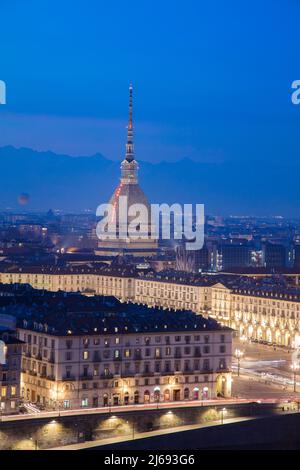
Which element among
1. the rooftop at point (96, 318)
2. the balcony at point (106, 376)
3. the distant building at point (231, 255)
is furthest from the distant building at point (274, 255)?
the balcony at point (106, 376)

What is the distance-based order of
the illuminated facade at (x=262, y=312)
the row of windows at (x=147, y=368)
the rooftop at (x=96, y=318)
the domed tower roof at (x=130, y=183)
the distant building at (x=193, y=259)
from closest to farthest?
the row of windows at (x=147, y=368)
the rooftop at (x=96, y=318)
the illuminated facade at (x=262, y=312)
the distant building at (x=193, y=259)
the domed tower roof at (x=130, y=183)

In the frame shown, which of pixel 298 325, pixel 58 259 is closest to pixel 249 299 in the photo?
pixel 298 325

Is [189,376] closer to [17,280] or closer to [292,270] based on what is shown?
[17,280]

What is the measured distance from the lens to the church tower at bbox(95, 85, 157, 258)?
8719cm

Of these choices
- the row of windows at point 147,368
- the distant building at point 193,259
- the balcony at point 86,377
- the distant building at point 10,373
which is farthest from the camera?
the distant building at point 193,259

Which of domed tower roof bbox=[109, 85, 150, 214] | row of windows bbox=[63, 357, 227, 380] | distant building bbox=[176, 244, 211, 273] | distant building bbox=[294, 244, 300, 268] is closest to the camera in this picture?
row of windows bbox=[63, 357, 227, 380]

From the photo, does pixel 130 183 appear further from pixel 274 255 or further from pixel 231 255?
pixel 274 255

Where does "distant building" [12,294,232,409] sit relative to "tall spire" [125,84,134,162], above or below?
below

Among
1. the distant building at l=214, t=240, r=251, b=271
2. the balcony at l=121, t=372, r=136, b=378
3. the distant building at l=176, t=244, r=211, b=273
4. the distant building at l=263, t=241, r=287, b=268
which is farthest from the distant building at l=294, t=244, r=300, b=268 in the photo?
the balcony at l=121, t=372, r=136, b=378

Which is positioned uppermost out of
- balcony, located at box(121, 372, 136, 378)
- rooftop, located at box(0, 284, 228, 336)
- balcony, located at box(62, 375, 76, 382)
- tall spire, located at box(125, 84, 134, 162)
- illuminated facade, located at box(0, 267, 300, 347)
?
tall spire, located at box(125, 84, 134, 162)

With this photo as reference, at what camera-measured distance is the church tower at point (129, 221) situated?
286ft

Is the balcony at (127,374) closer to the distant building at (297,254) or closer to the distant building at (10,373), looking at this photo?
the distant building at (10,373)

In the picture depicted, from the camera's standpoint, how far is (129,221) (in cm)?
9194

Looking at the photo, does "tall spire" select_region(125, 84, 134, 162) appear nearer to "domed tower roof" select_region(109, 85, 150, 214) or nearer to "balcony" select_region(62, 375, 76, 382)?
"domed tower roof" select_region(109, 85, 150, 214)
